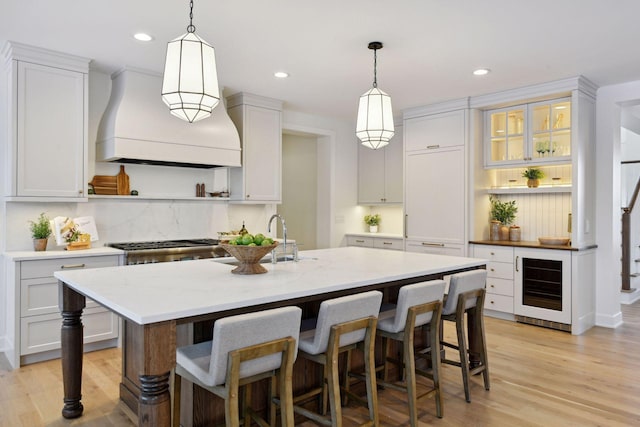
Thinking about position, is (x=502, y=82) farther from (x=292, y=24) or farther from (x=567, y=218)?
(x=292, y=24)

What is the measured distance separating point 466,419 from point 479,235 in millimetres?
2969

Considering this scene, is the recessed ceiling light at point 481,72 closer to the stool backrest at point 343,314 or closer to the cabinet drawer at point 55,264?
the stool backrest at point 343,314

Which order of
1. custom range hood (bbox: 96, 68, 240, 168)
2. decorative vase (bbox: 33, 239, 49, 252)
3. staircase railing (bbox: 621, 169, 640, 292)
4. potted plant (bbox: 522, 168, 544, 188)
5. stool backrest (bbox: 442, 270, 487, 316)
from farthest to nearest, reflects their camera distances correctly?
1. staircase railing (bbox: 621, 169, 640, 292)
2. potted plant (bbox: 522, 168, 544, 188)
3. custom range hood (bbox: 96, 68, 240, 168)
4. decorative vase (bbox: 33, 239, 49, 252)
5. stool backrest (bbox: 442, 270, 487, 316)

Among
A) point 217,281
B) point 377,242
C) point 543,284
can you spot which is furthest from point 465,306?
point 377,242

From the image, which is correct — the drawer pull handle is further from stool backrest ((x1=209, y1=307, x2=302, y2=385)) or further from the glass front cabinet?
the glass front cabinet

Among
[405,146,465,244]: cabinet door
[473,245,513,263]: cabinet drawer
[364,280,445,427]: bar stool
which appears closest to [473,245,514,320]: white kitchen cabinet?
[473,245,513,263]: cabinet drawer

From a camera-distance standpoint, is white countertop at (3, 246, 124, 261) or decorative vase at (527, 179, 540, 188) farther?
decorative vase at (527, 179, 540, 188)

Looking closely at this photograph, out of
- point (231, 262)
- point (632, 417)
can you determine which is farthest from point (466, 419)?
point (231, 262)

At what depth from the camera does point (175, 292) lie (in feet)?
6.59

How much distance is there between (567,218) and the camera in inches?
195

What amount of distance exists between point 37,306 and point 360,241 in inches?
163

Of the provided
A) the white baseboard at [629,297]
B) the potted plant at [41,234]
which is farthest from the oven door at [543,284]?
the potted plant at [41,234]

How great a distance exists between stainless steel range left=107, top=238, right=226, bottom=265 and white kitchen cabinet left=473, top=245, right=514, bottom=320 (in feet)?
9.70

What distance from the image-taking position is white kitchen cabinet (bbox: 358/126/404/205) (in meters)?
6.30
